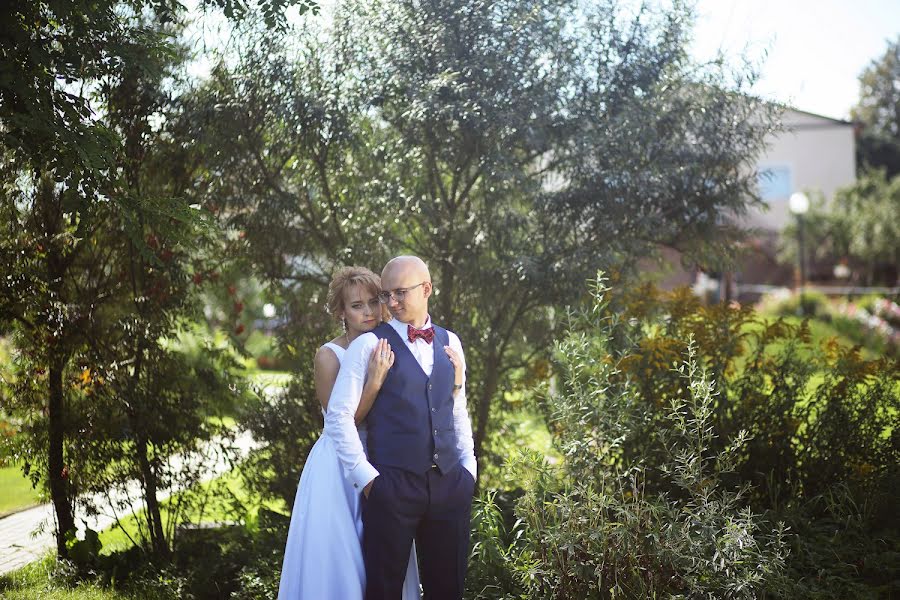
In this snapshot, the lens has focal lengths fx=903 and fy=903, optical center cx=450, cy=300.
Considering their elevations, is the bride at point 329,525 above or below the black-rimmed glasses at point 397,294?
below

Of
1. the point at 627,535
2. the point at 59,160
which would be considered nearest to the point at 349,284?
the point at 627,535

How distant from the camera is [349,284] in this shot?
381 centimetres

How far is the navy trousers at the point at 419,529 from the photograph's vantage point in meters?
3.39

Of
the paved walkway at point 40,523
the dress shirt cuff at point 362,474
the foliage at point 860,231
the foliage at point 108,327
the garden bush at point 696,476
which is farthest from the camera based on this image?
the foliage at point 860,231

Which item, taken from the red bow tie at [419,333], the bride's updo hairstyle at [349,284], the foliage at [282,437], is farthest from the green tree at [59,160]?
the red bow tie at [419,333]

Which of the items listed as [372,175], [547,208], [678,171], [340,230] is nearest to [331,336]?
[340,230]

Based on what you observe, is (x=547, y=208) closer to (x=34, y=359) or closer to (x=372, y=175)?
(x=372, y=175)

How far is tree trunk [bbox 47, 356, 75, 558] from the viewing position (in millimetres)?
6062

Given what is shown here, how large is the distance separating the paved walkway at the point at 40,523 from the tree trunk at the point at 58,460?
0.11m

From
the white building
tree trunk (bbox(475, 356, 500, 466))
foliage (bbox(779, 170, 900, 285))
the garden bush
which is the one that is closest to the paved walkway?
tree trunk (bbox(475, 356, 500, 466))

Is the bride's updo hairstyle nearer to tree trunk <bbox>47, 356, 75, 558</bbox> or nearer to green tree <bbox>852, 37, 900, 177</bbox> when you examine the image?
tree trunk <bbox>47, 356, 75, 558</bbox>

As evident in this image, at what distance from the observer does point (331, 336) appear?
6363 millimetres

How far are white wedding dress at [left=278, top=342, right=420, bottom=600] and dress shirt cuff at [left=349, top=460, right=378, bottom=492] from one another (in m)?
0.23

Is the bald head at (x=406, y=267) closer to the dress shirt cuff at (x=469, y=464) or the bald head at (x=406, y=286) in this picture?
the bald head at (x=406, y=286)
